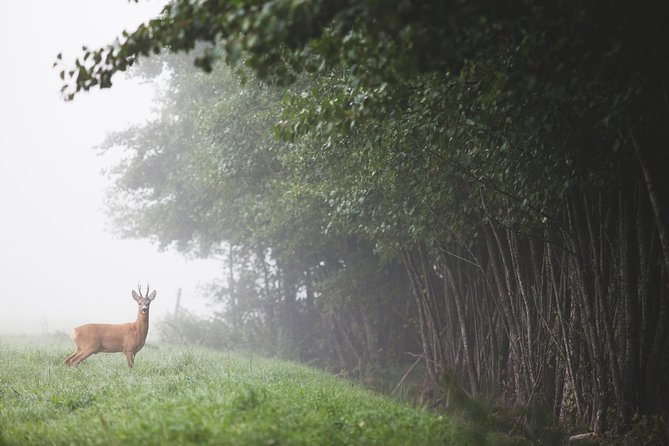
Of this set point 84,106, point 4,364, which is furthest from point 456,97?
point 84,106

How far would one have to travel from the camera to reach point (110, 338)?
1173 centimetres

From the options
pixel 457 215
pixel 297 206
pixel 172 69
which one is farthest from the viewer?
pixel 172 69

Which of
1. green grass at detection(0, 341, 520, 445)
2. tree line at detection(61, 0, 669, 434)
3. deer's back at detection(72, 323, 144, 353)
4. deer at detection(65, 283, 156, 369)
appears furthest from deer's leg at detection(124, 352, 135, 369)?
tree line at detection(61, 0, 669, 434)

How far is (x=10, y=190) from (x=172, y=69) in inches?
3866

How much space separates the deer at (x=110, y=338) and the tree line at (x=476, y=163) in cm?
377

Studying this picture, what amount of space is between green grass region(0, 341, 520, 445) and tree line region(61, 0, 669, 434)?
2.48 meters

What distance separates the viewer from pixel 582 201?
8023 mm

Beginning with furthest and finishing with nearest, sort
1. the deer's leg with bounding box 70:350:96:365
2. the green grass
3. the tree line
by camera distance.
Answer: the deer's leg with bounding box 70:350:96:365 → the green grass → the tree line

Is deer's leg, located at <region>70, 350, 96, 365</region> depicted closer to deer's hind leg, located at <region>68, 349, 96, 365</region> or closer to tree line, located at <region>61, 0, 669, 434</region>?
deer's hind leg, located at <region>68, 349, 96, 365</region>

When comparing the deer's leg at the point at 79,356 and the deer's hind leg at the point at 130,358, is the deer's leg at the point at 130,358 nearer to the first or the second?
the deer's hind leg at the point at 130,358

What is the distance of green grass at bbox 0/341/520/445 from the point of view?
5.02m

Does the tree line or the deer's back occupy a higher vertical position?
the tree line

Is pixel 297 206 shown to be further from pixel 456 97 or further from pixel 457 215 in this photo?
pixel 456 97

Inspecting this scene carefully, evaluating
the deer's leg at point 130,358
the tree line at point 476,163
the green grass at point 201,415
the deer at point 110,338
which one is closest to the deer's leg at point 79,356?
the deer at point 110,338
